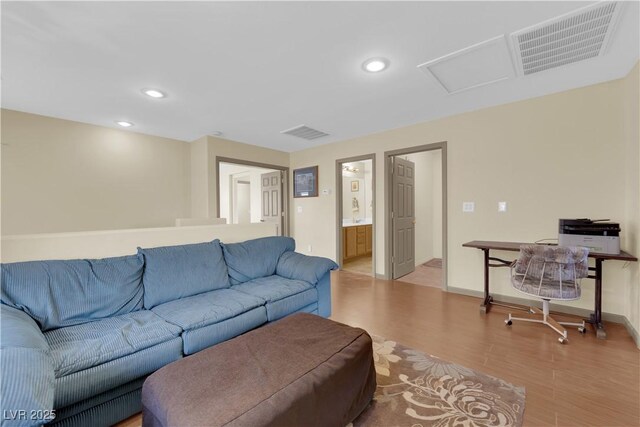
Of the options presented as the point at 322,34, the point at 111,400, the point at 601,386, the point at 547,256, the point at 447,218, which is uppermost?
the point at 322,34

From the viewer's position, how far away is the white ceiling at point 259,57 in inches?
68.6

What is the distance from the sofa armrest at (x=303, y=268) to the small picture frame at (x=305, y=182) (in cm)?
257

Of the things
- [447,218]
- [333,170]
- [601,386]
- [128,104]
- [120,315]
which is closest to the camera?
[601,386]

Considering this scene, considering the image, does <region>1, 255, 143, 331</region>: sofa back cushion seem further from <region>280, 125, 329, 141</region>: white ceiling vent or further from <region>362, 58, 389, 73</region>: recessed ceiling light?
<region>280, 125, 329, 141</region>: white ceiling vent

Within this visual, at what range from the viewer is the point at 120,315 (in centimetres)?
193

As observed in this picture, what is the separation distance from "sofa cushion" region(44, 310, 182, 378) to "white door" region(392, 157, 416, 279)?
141 inches

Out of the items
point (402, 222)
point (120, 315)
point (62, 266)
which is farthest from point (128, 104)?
point (402, 222)

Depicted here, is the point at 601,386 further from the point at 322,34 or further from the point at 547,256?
the point at 322,34

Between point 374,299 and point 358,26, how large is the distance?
3.01 metres

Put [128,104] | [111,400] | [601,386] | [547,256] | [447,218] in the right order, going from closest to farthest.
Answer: [111,400] < [601,386] < [547,256] < [128,104] < [447,218]

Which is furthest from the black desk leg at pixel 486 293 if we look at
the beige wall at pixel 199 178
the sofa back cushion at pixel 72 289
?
the beige wall at pixel 199 178

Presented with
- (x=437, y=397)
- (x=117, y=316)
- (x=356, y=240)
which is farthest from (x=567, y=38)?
(x=356, y=240)

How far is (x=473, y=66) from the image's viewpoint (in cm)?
239

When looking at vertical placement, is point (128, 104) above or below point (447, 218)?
above
